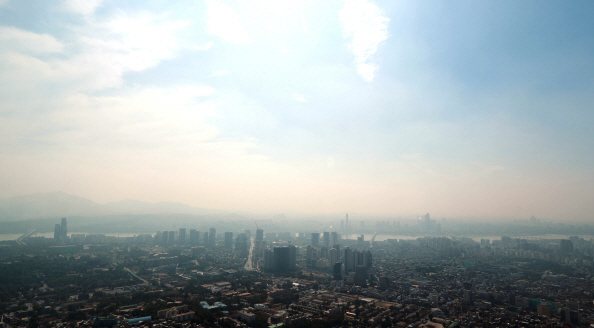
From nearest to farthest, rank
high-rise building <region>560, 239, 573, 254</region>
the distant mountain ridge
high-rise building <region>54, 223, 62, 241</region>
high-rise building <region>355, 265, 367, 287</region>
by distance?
high-rise building <region>355, 265, 367, 287</region> < high-rise building <region>560, 239, 573, 254</region> < high-rise building <region>54, 223, 62, 241</region> < the distant mountain ridge

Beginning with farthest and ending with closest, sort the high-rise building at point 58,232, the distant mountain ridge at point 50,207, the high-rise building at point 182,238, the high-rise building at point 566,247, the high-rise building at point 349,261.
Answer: the distant mountain ridge at point 50,207
the high-rise building at point 182,238
the high-rise building at point 58,232
the high-rise building at point 566,247
the high-rise building at point 349,261

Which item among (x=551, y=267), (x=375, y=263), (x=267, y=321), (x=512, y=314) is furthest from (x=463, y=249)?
(x=267, y=321)

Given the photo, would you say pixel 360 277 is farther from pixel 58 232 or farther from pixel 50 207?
pixel 50 207

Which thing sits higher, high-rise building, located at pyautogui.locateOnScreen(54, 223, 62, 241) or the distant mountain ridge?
the distant mountain ridge

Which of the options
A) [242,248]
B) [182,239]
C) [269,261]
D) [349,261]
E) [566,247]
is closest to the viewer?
[349,261]

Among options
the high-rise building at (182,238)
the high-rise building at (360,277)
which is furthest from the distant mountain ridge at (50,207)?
the high-rise building at (360,277)

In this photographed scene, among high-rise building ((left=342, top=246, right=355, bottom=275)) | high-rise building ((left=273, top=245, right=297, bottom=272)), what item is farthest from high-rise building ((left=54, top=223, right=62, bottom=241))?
high-rise building ((left=342, top=246, right=355, bottom=275))

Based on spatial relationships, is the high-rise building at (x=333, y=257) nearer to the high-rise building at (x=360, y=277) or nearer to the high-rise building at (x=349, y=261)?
the high-rise building at (x=349, y=261)

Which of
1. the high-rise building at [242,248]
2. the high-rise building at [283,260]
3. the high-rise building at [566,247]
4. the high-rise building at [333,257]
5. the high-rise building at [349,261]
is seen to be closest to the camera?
the high-rise building at [349,261]

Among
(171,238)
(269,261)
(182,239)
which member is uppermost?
(269,261)

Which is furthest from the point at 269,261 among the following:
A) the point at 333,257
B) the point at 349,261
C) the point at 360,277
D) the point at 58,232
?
the point at 58,232

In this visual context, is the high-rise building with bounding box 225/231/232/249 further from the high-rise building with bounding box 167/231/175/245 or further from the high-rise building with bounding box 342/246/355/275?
the high-rise building with bounding box 342/246/355/275

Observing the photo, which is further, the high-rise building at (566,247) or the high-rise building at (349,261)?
the high-rise building at (566,247)
